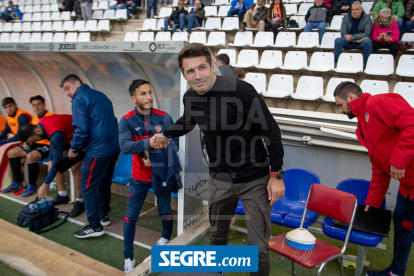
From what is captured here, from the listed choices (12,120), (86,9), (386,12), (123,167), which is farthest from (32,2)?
(386,12)

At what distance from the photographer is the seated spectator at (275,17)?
252 inches

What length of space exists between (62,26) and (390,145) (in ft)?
36.7

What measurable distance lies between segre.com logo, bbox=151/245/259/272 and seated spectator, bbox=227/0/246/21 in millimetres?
7166

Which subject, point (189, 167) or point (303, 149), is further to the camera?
point (303, 149)

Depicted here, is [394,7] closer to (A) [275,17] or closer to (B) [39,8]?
(A) [275,17]

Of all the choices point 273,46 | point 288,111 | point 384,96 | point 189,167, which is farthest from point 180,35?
point 384,96

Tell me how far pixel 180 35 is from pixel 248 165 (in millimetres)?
6262

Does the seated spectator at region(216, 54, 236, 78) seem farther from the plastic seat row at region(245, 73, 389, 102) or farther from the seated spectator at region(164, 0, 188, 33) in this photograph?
the seated spectator at region(164, 0, 188, 33)

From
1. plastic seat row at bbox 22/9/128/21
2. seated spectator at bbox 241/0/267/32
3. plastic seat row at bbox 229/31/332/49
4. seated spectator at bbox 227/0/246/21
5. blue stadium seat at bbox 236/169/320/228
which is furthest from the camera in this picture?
plastic seat row at bbox 22/9/128/21

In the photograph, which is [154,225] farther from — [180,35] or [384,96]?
[180,35]

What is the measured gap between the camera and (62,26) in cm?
1005

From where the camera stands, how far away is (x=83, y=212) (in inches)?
147

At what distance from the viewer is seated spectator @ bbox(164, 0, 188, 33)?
781 cm

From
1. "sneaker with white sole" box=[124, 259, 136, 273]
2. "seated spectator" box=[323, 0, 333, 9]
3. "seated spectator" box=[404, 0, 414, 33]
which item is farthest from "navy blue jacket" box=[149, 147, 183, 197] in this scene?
"seated spectator" box=[323, 0, 333, 9]
